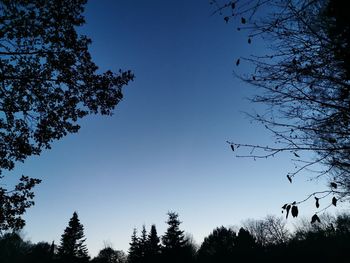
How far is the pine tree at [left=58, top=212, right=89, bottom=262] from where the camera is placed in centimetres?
3700

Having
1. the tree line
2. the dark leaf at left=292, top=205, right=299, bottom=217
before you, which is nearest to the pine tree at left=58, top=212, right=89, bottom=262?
the tree line

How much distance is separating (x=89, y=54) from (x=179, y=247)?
3151cm

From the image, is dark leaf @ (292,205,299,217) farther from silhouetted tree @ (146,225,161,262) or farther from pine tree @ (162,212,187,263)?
silhouetted tree @ (146,225,161,262)

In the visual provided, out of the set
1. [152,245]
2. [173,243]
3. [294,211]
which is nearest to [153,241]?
[152,245]

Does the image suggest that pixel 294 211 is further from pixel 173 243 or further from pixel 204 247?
pixel 204 247

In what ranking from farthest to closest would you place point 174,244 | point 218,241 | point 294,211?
point 218,241, point 174,244, point 294,211

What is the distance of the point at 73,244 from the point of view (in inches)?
1485

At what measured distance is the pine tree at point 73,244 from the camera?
121 feet

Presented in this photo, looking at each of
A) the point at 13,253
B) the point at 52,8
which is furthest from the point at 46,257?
the point at 52,8

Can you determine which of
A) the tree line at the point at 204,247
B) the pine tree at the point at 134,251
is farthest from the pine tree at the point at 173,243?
the pine tree at the point at 134,251

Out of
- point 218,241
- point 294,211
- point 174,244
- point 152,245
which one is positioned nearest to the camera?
point 294,211

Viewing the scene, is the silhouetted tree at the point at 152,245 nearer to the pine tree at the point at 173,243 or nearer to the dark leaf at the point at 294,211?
the pine tree at the point at 173,243

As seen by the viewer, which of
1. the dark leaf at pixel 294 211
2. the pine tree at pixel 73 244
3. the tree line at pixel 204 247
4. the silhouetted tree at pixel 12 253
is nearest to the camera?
the dark leaf at pixel 294 211

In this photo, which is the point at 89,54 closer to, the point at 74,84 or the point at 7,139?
the point at 74,84
